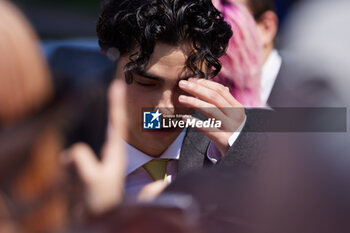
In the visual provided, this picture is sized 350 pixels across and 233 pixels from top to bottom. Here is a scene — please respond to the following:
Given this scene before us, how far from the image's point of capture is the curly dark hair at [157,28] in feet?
3.78

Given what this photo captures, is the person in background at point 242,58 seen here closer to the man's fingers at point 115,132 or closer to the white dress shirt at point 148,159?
the white dress shirt at point 148,159

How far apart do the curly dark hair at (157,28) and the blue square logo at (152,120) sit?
0.35 feet

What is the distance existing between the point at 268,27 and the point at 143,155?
3.90ft

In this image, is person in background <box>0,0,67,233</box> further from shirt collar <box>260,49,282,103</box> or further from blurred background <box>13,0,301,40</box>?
shirt collar <box>260,49,282,103</box>

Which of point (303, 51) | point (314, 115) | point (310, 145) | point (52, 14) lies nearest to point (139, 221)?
point (310, 145)

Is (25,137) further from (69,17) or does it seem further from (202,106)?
(69,17)

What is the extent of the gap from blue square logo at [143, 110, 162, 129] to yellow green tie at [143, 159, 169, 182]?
0.39 feet

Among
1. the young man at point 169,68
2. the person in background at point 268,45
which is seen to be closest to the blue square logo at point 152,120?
the young man at point 169,68

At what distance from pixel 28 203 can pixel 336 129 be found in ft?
2.43

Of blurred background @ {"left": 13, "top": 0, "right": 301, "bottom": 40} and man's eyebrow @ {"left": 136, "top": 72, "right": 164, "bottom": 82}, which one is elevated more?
blurred background @ {"left": 13, "top": 0, "right": 301, "bottom": 40}

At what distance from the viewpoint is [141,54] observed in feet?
3.77

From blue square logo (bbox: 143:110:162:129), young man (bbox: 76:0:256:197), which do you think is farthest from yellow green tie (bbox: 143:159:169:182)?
blue square logo (bbox: 143:110:162:129)

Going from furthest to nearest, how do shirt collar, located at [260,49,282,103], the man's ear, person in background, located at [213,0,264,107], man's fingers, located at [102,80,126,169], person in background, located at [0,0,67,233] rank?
the man's ear → shirt collar, located at [260,49,282,103] → person in background, located at [213,0,264,107] → man's fingers, located at [102,80,126,169] → person in background, located at [0,0,67,233]

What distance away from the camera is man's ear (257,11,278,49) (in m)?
2.07
